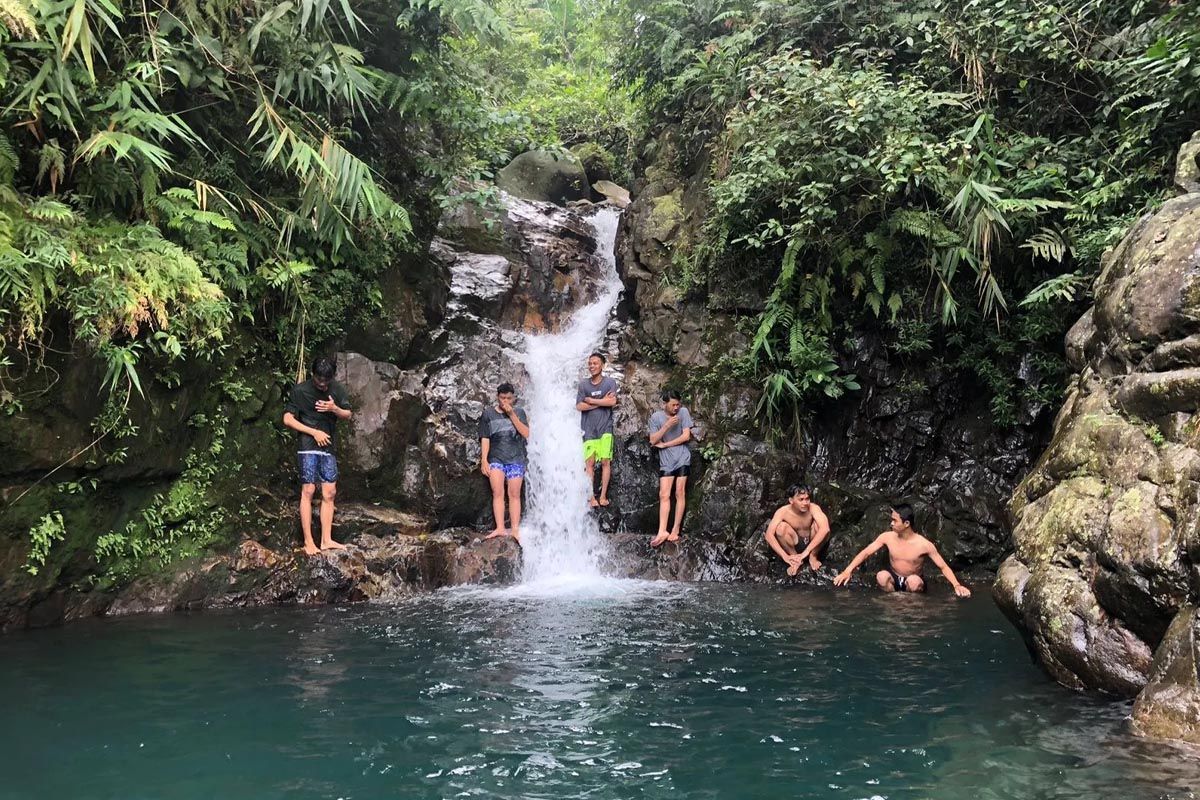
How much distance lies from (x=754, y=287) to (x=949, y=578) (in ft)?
15.8

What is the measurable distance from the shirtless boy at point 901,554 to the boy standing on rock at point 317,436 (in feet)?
18.4

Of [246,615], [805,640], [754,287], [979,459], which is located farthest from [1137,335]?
[246,615]

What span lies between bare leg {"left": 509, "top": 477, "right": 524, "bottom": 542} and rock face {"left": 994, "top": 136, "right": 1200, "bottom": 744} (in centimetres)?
532

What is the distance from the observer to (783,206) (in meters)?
9.81

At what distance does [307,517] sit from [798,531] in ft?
18.2

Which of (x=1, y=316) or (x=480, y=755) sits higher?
(x=1, y=316)

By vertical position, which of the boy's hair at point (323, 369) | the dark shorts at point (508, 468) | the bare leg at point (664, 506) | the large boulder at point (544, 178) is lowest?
the bare leg at point (664, 506)

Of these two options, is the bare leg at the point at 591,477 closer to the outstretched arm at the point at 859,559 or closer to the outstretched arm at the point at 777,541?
the outstretched arm at the point at 777,541

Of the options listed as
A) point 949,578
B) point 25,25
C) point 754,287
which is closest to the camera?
point 25,25

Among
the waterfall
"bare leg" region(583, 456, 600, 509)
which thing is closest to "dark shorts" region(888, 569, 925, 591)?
the waterfall

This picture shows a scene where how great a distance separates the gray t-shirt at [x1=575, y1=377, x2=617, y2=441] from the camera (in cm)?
988

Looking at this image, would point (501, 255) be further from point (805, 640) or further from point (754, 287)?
point (805, 640)

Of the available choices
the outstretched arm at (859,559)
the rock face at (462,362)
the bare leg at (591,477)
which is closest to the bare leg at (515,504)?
the rock face at (462,362)

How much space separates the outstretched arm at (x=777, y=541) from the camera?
9023mm
